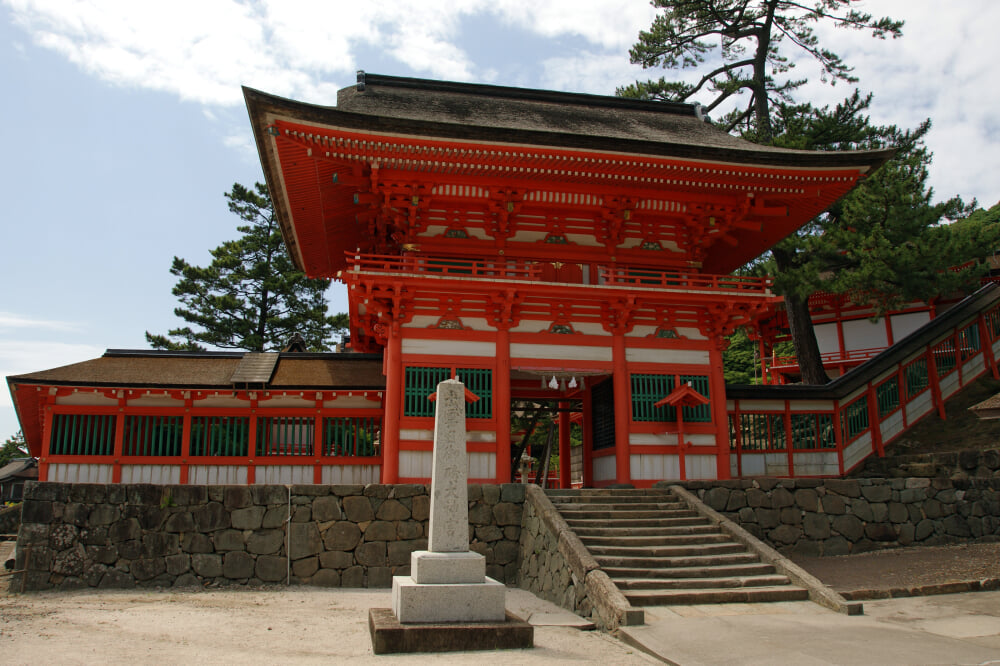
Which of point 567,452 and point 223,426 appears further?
point 567,452

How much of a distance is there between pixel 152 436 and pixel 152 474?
84 centimetres

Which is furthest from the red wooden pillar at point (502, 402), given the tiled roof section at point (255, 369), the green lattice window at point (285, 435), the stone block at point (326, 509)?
the tiled roof section at point (255, 369)

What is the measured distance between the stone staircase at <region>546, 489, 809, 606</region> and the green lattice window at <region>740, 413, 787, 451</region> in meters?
4.86

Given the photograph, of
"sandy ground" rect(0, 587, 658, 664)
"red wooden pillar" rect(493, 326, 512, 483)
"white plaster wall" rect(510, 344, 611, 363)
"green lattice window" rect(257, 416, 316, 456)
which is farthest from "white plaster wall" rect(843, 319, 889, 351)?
"green lattice window" rect(257, 416, 316, 456)

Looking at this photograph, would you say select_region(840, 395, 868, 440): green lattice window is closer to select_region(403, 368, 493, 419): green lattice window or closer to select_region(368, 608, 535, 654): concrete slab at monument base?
select_region(403, 368, 493, 419): green lattice window

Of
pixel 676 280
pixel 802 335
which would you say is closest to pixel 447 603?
pixel 676 280

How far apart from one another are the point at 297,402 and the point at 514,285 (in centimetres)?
577

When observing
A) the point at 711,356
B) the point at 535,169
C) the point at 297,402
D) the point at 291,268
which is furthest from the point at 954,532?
the point at 291,268

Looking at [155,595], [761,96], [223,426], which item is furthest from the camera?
[761,96]

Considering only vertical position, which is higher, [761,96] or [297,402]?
[761,96]

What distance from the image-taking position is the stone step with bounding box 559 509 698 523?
39.6 feet

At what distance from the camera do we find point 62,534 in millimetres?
11883

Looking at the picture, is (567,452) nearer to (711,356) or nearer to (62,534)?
(711,356)

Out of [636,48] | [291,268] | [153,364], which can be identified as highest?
[636,48]
